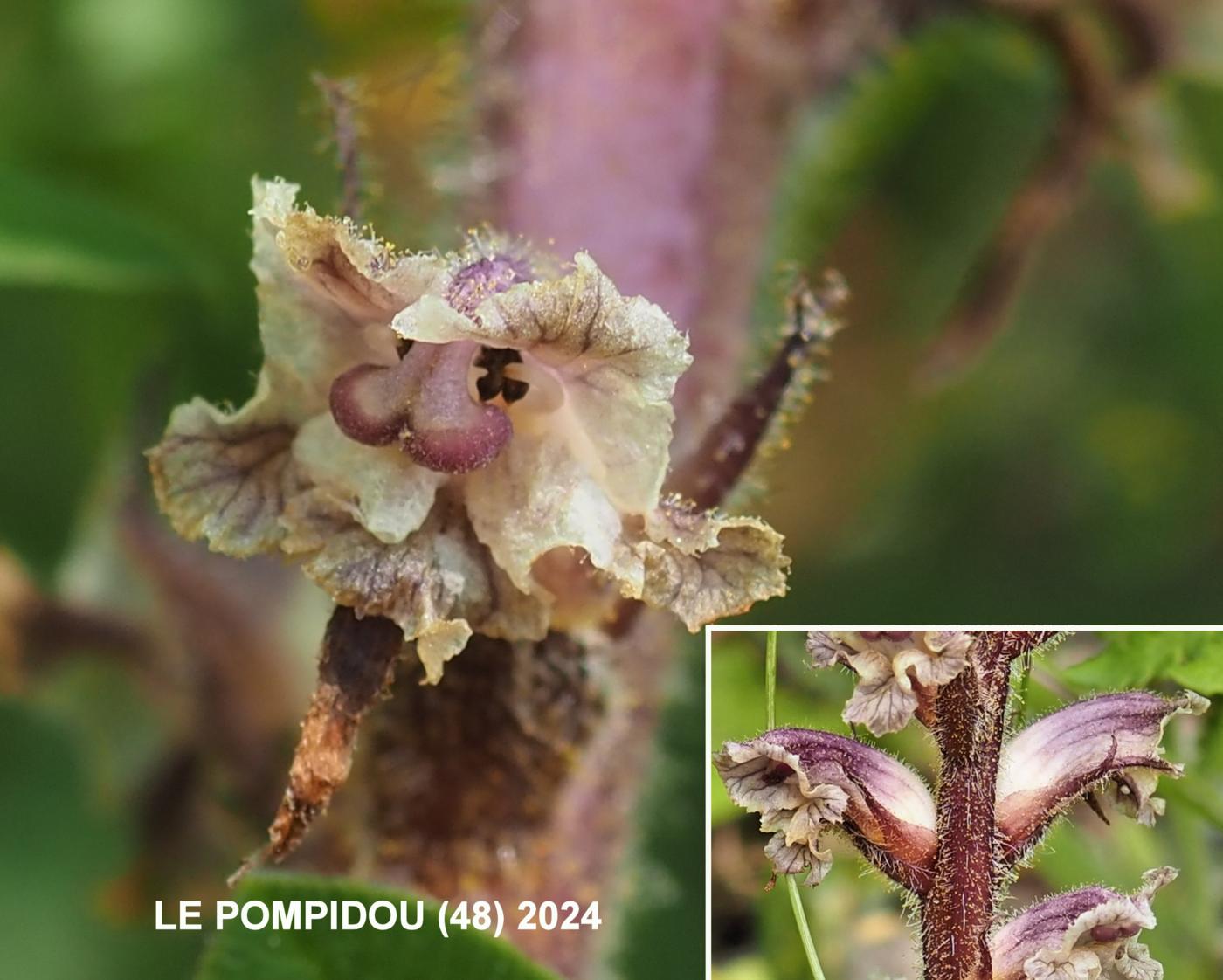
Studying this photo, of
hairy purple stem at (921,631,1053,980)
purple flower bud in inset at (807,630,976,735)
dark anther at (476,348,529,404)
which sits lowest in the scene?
hairy purple stem at (921,631,1053,980)

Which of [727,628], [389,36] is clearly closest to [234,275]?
[389,36]

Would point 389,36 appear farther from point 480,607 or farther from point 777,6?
point 480,607

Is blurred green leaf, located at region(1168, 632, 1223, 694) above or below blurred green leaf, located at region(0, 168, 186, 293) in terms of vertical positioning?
below

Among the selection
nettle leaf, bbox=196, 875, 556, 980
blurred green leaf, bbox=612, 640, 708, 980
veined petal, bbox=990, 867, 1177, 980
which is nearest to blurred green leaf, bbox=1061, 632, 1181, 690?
veined petal, bbox=990, 867, 1177, 980

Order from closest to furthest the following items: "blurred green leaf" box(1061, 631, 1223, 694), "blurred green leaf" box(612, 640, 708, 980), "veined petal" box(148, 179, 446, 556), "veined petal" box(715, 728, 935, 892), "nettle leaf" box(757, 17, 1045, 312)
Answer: "veined petal" box(148, 179, 446, 556), "veined petal" box(715, 728, 935, 892), "blurred green leaf" box(1061, 631, 1223, 694), "blurred green leaf" box(612, 640, 708, 980), "nettle leaf" box(757, 17, 1045, 312)

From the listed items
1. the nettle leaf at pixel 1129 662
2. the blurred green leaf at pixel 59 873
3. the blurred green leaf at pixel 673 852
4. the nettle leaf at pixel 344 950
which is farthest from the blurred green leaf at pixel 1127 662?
the blurred green leaf at pixel 59 873

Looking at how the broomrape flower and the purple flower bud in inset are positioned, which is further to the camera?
the purple flower bud in inset

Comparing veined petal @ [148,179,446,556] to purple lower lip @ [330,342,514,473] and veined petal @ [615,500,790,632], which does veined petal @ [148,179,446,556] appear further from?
veined petal @ [615,500,790,632]

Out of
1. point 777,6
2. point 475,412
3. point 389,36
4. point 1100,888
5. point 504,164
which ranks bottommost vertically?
point 1100,888
